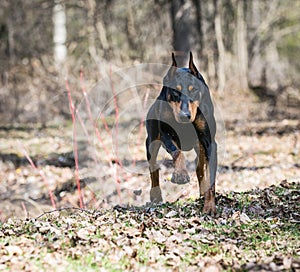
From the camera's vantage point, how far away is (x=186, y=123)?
6.04 m

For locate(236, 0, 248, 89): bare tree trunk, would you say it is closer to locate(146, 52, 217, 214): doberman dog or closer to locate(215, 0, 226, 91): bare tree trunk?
locate(215, 0, 226, 91): bare tree trunk

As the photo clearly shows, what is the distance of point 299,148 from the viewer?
13.6 metres

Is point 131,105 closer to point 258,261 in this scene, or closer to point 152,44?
point 152,44

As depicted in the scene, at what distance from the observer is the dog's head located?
5918 millimetres

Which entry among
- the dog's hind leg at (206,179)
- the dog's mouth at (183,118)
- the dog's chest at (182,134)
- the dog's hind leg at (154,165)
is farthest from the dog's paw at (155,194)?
the dog's mouth at (183,118)

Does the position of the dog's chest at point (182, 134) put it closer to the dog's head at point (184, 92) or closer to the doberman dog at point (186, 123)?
the doberman dog at point (186, 123)

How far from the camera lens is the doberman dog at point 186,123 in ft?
19.5

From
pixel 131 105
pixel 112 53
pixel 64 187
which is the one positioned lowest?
pixel 64 187

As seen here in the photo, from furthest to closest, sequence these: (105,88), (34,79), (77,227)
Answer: (34,79) → (105,88) → (77,227)

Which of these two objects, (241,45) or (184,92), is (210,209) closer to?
(184,92)

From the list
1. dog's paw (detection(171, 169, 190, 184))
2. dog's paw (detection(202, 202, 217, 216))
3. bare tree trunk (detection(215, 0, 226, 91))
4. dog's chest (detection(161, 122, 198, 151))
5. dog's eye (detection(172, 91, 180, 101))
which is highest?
bare tree trunk (detection(215, 0, 226, 91))

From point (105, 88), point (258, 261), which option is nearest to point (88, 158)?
point (105, 88)

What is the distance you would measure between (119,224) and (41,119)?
1318 centimetres

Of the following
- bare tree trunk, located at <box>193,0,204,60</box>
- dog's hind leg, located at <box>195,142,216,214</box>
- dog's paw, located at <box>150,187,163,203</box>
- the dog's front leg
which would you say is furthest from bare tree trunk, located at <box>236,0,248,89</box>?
dog's hind leg, located at <box>195,142,216,214</box>
